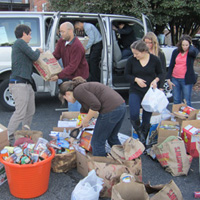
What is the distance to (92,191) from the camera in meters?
2.45

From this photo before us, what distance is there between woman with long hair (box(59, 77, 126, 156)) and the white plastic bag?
0.70 meters

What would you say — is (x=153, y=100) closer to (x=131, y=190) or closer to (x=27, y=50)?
(x=131, y=190)

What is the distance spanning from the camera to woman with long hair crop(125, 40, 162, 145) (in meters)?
3.72

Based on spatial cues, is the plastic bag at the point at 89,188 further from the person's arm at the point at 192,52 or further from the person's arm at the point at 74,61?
the person's arm at the point at 192,52

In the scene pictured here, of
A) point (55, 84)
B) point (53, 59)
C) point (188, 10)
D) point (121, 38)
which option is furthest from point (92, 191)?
point (188, 10)

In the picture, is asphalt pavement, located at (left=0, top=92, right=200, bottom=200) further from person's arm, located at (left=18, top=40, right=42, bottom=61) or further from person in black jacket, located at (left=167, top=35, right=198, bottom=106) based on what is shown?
person's arm, located at (left=18, top=40, right=42, bottom=61)

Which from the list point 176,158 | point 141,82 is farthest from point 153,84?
point 176,158

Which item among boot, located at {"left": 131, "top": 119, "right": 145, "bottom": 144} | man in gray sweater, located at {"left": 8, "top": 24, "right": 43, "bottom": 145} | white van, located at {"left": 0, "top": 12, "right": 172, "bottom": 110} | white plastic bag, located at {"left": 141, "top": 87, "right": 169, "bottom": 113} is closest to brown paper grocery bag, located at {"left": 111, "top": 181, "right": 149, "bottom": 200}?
white plastic bag, located at {"left": 141, "top": 87, "right": 169, "bottom": 113}

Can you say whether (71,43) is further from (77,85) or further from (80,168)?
(80,168)

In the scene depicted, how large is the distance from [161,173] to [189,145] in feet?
2.18

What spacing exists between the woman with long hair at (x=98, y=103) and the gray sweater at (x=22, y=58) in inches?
42.7

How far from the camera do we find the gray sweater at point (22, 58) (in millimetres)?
3586

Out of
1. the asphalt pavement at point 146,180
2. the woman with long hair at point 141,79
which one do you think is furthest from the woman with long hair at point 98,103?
the woman with long hair at point 141,79

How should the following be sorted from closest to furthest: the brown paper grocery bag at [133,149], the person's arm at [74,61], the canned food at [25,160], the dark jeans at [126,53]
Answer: the canned food at [25,160]
the brown paper grocery bag at [133,149]
the person's arm at [74,61]
the dark jeans at [126,53]
